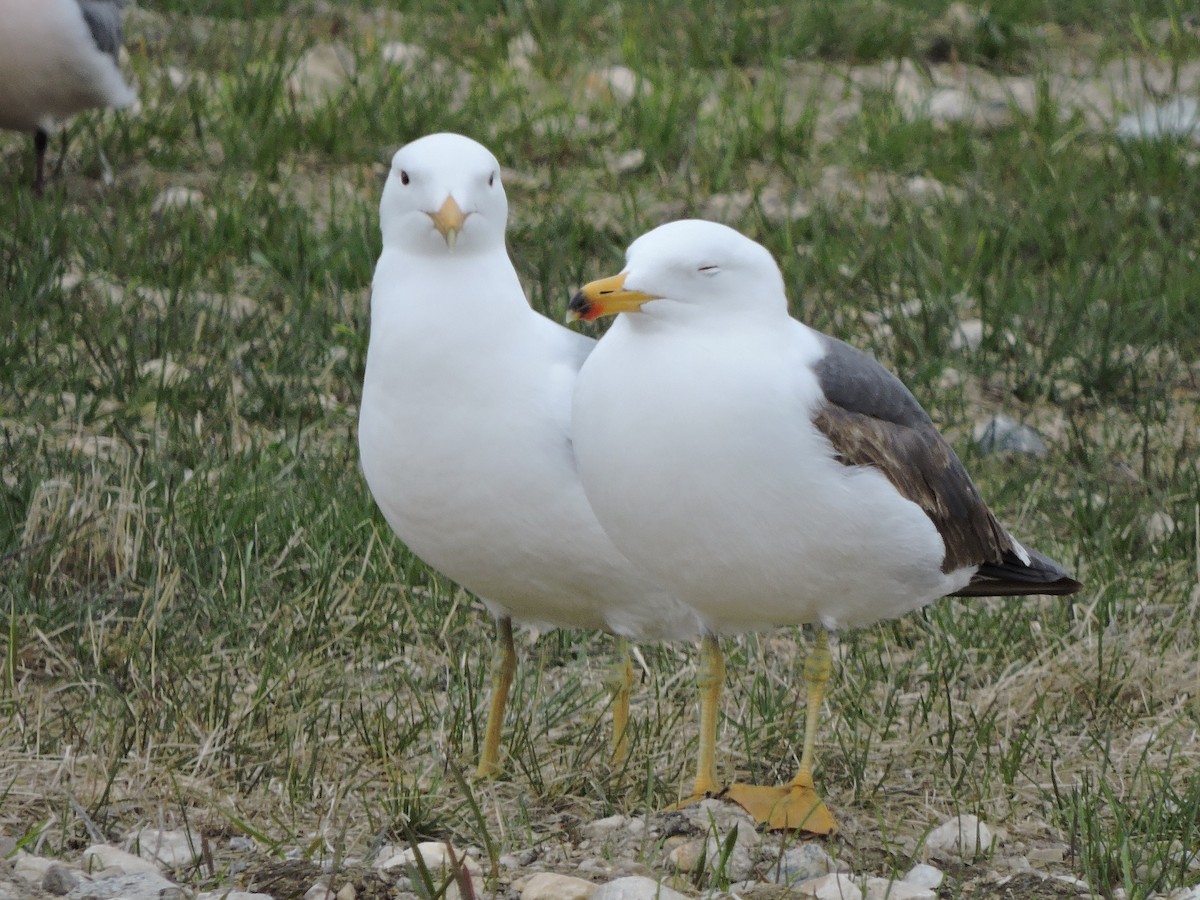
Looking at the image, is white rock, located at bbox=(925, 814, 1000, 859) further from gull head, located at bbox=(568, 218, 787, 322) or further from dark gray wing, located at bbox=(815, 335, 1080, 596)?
gull head, located at bbox=(568, 218, 787, 322)

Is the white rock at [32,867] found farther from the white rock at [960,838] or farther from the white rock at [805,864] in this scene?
the white rock at [960,838]

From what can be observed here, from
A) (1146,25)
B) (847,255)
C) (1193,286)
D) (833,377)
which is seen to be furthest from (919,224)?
(833,377)

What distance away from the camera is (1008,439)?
18.5 feet

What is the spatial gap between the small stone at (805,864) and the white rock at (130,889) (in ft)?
3.26

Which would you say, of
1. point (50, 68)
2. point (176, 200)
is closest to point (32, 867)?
point (176, 200)

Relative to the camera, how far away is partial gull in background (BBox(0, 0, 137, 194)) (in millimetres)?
6953

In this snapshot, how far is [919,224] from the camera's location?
22.3 ft

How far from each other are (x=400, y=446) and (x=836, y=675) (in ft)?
4.16

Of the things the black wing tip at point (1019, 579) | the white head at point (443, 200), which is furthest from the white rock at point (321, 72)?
the black wing tip at point (1019, 579)

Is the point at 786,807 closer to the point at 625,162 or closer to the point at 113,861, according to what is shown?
the point at 113,861

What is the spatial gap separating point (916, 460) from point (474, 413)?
2.74ft

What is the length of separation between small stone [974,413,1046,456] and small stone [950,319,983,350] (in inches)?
17.7

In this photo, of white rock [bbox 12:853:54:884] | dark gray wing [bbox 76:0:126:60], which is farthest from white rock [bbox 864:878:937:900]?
dark gray wing [bbox 76:0:126:60]

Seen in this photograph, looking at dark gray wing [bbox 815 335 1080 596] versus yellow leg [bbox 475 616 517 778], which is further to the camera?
yellow leg [bbox 475 616 517 778]
